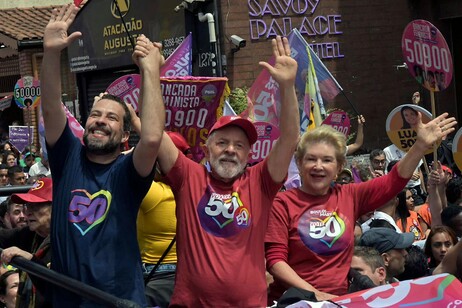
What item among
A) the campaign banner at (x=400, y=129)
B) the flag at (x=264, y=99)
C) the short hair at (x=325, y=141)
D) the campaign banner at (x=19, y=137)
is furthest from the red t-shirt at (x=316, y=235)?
the campaign banner at (x=19, y=137)

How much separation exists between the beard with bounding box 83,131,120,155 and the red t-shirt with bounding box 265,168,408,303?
92cm

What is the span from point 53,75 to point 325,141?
1.41 m

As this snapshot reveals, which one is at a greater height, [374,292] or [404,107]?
[404,107]

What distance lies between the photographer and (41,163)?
16234 mm

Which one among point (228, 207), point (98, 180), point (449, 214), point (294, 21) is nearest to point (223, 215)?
point (228, 207)

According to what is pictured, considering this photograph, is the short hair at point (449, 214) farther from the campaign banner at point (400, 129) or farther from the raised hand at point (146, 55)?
the raised hand at point (146, 55)

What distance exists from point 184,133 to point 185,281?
2.75m

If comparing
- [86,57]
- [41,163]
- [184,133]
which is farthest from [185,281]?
[86,57]

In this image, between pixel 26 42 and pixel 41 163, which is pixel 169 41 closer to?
pixel 41 163

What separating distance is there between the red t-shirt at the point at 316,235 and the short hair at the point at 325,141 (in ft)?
0.64

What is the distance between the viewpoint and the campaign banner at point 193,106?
710 cm

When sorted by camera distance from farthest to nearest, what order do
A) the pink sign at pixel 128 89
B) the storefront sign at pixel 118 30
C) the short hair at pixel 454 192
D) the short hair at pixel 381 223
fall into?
the storefront sign at pixel 118 30 → the short hair at pixel 454 192 → the pink sign at pixel 128 89 → the short hair at pixel 381 223

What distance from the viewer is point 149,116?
420cm

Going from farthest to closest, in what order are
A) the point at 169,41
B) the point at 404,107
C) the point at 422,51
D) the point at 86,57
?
the point at 86,57
the point at 169,41
the point at 404,107
the point at 422,51
